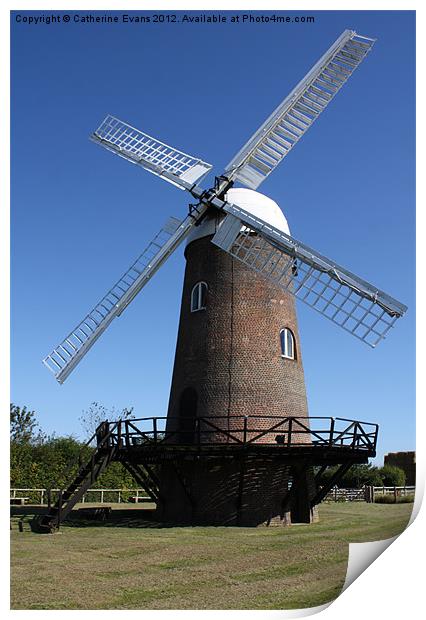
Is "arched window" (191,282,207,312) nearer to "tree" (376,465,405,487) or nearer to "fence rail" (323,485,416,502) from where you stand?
"fence rail" (323,485,416,502)

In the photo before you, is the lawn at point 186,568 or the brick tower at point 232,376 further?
the brick tower at point 232,376

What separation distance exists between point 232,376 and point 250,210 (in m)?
3.49

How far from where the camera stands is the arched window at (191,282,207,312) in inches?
553

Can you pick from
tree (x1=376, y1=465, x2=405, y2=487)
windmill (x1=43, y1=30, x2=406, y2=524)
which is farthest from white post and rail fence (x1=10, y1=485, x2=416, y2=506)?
windmill (x1=43, y1=30, x2=406, y2=524)

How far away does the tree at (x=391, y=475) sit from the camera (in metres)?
21.8

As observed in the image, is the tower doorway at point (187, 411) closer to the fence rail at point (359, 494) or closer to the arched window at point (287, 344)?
the arched window at point (287, 344)

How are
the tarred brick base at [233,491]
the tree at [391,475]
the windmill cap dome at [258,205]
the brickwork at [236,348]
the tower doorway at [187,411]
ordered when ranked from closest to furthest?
1. the tarred brick base at [233,491]
2. the brickwork at [236,348]
3. the tower doorway at [187,411]
4. the windmill cap dome at [258,205]
5. the tree at [391,475]

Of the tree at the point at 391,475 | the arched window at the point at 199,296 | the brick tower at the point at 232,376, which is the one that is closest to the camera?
the brick tower at the point at 232,376

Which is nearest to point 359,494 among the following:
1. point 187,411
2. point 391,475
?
point 391,475

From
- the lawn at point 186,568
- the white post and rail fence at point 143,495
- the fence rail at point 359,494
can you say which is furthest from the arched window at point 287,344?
the white post and rail fence at point 143,495

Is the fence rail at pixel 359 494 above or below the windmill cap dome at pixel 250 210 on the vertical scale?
below

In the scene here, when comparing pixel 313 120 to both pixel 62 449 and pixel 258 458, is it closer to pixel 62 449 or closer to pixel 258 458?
pixel 258 458

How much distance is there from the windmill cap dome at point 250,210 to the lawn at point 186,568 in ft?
20.4

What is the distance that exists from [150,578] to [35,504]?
43.4ft
